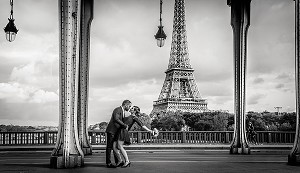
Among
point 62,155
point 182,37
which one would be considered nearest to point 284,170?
point 62,155

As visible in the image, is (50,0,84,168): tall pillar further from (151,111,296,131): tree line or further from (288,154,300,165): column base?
(151,111,296,131): tree line

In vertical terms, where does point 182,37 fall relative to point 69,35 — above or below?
above

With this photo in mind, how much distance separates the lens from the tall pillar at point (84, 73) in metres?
14.9

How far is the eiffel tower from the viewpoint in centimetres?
7331

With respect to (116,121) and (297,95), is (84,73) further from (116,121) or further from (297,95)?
(297,95)

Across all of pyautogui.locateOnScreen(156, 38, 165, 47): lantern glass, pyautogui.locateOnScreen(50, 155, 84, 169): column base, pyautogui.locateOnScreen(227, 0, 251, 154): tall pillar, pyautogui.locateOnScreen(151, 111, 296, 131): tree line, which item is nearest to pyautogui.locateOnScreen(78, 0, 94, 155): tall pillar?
pyautogui.locateOnScreen(156, 38, 165, 47): lantern glass

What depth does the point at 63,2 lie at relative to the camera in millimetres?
10516

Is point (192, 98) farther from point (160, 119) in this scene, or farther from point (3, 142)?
point (3, 142)

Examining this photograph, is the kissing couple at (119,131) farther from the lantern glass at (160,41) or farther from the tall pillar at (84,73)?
the lantern glass at (160,41)

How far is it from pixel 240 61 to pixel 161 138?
11916 mm

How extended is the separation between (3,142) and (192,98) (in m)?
52.0

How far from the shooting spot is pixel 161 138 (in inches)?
1070

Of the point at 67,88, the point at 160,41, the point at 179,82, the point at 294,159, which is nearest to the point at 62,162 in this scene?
the point at 67,88

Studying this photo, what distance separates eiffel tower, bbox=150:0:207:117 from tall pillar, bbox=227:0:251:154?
54.7m
